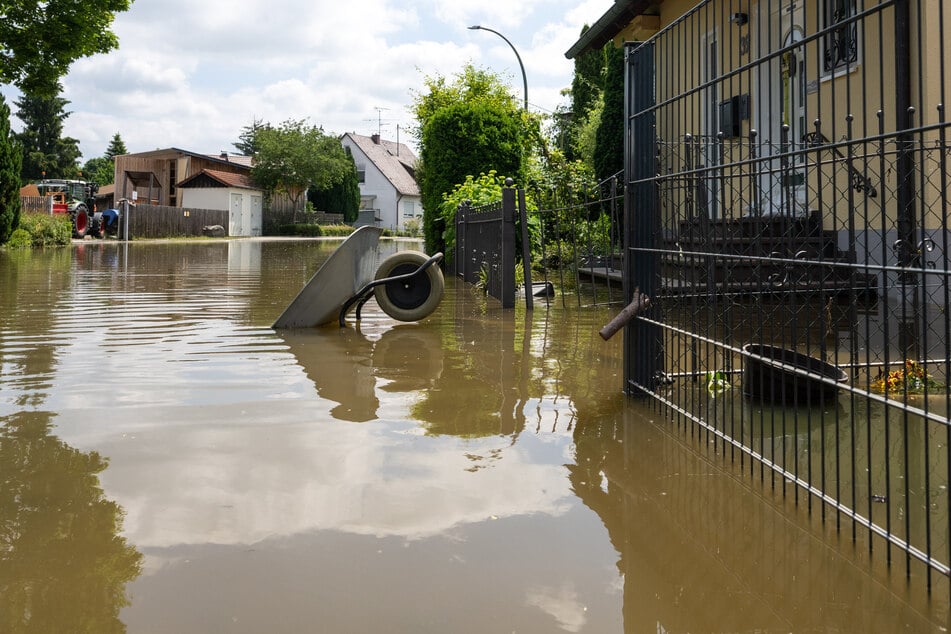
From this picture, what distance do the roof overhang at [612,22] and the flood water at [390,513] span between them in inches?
471

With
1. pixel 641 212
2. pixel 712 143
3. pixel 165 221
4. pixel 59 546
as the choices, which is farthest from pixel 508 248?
pixel 165 221

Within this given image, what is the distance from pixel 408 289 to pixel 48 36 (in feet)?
63.7

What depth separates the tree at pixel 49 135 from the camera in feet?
262

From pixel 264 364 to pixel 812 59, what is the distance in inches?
365

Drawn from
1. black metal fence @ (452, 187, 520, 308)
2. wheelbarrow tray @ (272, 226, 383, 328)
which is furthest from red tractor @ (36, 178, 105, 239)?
wheelbarrow tray @ (272, 226, 383, 328)

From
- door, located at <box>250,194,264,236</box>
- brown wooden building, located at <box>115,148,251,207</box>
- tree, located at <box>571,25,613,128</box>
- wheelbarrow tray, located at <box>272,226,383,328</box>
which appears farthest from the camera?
door, located at <box>250,194,264,236</box>

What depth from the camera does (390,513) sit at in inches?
144

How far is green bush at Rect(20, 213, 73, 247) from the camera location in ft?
101

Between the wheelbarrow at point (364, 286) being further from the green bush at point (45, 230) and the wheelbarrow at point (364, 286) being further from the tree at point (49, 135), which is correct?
the tree at point (49, 135)

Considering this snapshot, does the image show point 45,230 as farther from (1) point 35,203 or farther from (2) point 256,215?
(2) point 256,215

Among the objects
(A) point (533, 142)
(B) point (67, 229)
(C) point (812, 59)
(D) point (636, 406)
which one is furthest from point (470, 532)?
(B) point (67, 229)

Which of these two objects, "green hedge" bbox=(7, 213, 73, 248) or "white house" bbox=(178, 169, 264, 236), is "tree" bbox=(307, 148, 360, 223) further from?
"green hedge" bbox=(7, 213, 73, 248)

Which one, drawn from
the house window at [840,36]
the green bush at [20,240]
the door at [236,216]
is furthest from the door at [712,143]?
the door at [236,216]

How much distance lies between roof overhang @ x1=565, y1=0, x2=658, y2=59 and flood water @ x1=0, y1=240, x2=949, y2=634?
471 inches
